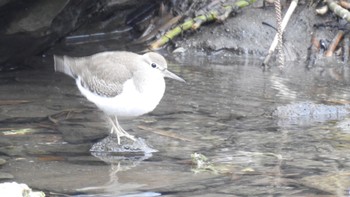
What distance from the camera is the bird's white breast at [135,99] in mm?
6111

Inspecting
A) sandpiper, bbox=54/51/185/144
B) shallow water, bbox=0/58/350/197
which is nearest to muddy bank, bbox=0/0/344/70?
shallow water, bbox=0/58/350/197

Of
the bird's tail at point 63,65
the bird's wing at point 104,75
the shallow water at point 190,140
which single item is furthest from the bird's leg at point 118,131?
the bird's tail at point 63,65

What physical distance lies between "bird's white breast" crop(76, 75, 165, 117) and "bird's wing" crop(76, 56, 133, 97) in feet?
0.22

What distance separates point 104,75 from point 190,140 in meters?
1.00

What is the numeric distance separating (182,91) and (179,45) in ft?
9.02

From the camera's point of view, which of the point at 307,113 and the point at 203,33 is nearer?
the point at 307,113

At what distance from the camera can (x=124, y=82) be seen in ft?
20.7

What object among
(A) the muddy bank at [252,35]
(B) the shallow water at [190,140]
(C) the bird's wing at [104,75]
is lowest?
(B) the shallow water at [190,140]

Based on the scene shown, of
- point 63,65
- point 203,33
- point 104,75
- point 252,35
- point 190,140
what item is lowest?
point 190,140

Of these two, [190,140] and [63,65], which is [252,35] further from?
[190,140]

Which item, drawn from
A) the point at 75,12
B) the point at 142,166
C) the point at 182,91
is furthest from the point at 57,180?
the point at 75,12

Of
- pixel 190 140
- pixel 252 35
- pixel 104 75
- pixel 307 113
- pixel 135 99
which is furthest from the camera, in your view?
pixel 252 35

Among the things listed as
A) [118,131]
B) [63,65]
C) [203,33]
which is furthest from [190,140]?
[203,33]

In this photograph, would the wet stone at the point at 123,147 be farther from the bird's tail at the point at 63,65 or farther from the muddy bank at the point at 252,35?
the muddy bank at the point at 252,35
